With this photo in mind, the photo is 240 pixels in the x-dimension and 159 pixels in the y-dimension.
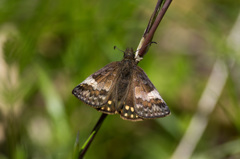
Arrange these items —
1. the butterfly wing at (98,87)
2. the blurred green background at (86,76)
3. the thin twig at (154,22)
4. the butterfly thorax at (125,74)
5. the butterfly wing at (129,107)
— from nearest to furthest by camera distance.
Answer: the thin twig at (154,22), the butterfly wing at (129,107), the butterfly wing at (98,87), the butterfly thorax at (125,74), the blurred green background at (86,76)

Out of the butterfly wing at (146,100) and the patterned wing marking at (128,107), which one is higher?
the butterfly wing at (146,100)

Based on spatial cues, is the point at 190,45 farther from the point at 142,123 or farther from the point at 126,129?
the point at 126,129

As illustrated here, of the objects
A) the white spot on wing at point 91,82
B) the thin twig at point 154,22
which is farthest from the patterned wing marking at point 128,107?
the thin twig at point 154,22

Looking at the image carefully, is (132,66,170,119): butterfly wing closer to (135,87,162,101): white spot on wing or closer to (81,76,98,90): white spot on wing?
(135,87,162,101): white spot on wing

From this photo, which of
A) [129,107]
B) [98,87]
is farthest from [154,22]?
[98,87]

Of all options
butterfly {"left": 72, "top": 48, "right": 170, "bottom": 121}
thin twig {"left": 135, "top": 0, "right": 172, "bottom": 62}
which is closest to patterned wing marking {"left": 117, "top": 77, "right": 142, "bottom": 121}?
butterfly {"left": 72, "top": 48, "right": 170, "bottom": 121}

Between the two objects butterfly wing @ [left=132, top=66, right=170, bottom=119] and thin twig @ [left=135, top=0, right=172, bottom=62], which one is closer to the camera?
thin twig @ [left=135, top=0, right=172, bottom=62]

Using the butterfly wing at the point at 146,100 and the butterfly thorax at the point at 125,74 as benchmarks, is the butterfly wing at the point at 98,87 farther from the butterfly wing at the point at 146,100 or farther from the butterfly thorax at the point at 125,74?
the butterfly wing at the point at 146,100

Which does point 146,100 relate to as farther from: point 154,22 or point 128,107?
point 154,22

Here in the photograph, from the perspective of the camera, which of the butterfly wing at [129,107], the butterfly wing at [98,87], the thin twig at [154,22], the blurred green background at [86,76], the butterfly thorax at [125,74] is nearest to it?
the thin twig at [154,22]
